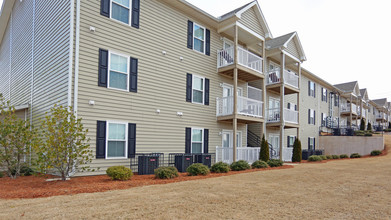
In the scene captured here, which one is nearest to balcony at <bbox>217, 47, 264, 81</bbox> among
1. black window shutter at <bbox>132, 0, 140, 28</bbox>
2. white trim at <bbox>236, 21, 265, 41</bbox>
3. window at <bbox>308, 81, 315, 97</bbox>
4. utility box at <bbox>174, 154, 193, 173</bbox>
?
white trim at <bbox>236, 21, 265, 41</bbox>

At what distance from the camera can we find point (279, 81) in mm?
20328

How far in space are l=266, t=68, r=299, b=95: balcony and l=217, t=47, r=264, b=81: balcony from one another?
3.09 m

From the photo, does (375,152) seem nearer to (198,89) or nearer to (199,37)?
(198,89)

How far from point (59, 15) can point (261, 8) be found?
1205 centimetres

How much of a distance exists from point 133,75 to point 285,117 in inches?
491

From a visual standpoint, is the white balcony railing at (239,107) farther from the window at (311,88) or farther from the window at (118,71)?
the window at (311,88)

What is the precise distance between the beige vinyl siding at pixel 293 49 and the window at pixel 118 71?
1361 cm

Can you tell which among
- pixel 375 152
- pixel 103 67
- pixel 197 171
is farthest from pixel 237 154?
pixel 375 152

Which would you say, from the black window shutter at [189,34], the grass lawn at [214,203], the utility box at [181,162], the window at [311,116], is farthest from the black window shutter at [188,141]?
the window at [311,116]

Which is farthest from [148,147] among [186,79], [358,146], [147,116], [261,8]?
[358,146]

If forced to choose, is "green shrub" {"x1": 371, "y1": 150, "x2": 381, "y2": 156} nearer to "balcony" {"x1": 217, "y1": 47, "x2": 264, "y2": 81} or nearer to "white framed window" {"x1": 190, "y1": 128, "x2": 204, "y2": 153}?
"balcony" {"x1": 217, "y1": 47, "x2": 264, "y2": 81}

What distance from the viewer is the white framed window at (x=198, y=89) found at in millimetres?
Result: 14962

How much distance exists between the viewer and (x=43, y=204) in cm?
586

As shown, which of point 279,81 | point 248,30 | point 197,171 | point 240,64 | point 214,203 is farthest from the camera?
point 279,81
